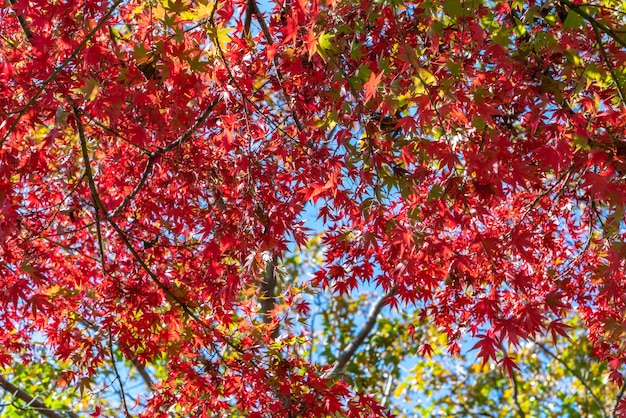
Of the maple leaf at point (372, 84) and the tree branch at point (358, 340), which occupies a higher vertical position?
the tree branch at point (358, 340)

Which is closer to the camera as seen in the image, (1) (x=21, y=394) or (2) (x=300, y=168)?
(2) (x=300, y=168)

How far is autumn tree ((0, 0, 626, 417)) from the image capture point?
9.57 feet

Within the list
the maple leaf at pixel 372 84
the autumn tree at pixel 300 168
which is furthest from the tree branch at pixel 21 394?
the maple leaf at pixel 372 84

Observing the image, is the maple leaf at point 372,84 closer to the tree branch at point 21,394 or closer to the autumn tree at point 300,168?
the autumn tree at point 300,168

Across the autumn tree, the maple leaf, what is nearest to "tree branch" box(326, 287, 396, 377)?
the autumn tree

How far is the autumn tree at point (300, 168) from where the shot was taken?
2.92m

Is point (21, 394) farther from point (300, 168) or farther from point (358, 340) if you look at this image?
point (358, 340)

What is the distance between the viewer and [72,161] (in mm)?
4680

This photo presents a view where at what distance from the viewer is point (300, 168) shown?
12.2 feet

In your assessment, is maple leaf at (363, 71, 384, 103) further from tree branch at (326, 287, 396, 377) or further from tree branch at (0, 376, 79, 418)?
tree branch at (326, 287, 396, 377)

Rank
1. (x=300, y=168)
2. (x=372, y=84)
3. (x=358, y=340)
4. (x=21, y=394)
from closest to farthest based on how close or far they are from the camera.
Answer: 1. (x=372, y=84)
2. (x=300, y=168)
3. (x=21, y=394)
4. (x=358, y=340)

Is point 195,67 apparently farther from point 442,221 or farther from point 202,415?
point 202,415

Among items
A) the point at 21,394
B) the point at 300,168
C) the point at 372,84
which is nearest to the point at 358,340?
the point at 21,394

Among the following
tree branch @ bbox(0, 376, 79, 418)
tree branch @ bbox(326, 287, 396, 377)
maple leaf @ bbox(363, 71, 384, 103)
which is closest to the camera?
maple leaf @ bbox(363, 71, 384, 103)
